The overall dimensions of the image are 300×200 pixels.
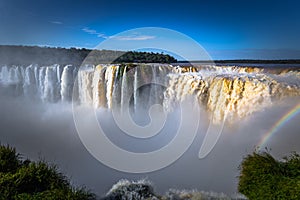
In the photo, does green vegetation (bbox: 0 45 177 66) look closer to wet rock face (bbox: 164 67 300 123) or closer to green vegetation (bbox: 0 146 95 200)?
wet rock face (bbox: 164 67 300 123)

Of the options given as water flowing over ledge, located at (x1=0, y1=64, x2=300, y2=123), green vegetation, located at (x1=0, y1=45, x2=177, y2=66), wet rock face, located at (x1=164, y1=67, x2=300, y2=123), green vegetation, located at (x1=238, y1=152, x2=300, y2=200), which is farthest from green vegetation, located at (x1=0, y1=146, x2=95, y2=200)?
green vegetation, located at (x1=0, y1=45, x2=177, y2=66)

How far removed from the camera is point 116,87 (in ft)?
68.5

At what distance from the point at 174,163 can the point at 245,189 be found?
6221 mm

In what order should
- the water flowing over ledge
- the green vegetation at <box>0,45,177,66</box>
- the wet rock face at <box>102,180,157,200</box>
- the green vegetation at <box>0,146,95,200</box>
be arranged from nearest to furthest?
the green vegetation at <box>0,146,95,200</box>, the wet rock face at <box>102,180,157,200</box>, the water flowing over ledge, the green vegetation at <box>0,45,177,66</box>

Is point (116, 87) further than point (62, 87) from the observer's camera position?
No

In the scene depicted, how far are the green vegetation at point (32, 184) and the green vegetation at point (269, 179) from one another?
409 centimetres

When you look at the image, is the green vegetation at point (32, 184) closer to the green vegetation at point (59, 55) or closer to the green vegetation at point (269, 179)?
the green vegetation at point (269, 179)

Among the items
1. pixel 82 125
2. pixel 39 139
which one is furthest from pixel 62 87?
pixel 39 139

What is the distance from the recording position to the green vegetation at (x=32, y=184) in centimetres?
623

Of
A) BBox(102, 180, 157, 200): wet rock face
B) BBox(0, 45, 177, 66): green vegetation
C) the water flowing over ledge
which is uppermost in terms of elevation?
BBox(0, 45, 177, 66): green vegetation

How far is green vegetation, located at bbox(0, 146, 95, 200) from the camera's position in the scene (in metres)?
6.23

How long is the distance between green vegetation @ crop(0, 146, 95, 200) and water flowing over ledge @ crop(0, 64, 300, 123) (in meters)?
10.3

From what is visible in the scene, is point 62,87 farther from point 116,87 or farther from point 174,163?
point 174,163

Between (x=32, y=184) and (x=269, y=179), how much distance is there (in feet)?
18.6
